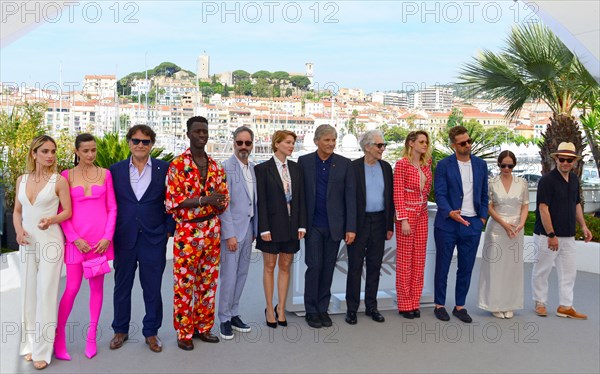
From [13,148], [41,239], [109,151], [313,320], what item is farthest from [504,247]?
[13,148]

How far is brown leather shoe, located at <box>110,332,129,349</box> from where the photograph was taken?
4131 mm

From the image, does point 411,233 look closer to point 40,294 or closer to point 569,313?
point 569,313

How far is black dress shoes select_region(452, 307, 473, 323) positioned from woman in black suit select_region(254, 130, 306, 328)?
1.43 meters

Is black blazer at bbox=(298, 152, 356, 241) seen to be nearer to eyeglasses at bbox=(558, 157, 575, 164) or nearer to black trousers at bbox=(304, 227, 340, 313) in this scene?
black trousers at bbox=(304, 227, 340, 313)

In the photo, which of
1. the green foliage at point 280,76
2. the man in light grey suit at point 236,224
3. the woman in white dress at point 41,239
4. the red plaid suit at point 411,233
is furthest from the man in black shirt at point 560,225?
the green foliage at point 280,76

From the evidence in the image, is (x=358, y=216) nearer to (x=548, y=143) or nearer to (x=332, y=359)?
(x=332, y=359)

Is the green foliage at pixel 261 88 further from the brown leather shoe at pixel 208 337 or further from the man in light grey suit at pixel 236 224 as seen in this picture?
the brown leather shoe at pixel 208 337

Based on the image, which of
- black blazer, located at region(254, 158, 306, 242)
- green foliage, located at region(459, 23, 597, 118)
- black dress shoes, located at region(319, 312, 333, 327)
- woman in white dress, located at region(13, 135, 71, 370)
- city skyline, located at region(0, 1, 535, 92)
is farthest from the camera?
city skyline, located at region(0, 1, 535, 92)

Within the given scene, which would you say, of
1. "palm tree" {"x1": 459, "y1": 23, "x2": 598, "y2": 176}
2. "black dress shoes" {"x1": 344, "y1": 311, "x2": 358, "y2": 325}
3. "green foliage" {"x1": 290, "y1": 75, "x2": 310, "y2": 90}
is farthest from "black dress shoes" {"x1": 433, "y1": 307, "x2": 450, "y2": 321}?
"green foliage" {"x1": 290, "y1": 75, "x2": 310, "y2": 90}

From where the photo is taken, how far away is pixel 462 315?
5004 mm

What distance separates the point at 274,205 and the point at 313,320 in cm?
93

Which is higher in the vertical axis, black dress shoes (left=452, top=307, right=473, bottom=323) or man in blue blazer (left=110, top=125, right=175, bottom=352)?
man in blue blazer (left=110, top=125, right=175, bottom=352)

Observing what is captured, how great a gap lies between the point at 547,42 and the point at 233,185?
17.9 feet

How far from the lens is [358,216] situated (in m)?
4.76
